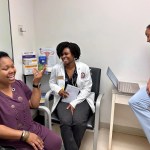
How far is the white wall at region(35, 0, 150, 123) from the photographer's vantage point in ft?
6.98

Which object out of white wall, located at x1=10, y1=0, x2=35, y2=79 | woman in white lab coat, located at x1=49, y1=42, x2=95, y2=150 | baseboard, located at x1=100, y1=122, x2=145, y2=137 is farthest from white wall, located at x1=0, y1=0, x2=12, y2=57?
baseboard, located at x1=100, y1=122, x2=145, y2=137

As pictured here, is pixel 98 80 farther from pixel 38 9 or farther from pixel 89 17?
pixel 38 9

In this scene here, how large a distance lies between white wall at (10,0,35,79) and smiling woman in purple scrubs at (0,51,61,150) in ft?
2.53

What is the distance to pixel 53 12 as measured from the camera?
7.84 feet

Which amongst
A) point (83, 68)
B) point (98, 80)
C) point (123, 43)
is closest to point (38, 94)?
point (83, 68)

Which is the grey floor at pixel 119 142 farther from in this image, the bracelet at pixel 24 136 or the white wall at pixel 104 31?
the bracelet at pixel 24 136

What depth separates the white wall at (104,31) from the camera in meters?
2.13

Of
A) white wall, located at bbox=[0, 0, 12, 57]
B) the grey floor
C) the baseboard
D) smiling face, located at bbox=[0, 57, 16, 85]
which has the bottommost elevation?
the grey floor

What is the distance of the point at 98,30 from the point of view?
227cm

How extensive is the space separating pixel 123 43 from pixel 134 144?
4.12 feet

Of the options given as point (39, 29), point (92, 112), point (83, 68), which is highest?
point (39, 29)

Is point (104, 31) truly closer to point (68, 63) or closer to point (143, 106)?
point (68, 63)

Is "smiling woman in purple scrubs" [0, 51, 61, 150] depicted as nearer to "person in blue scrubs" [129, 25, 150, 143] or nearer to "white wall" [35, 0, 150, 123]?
"person in blue scrubs" [129, 25, 150, 143]

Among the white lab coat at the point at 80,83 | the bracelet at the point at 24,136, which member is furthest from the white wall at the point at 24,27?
the bracelet at the point at 24,136
